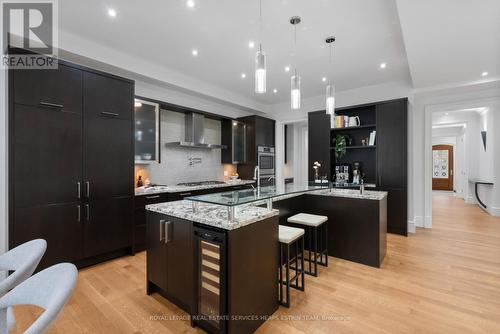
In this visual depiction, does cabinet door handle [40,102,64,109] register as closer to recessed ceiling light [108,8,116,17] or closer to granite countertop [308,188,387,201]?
recessed ceiling light [108,8,116,17]

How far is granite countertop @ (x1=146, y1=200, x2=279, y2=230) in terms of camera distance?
1680 mm

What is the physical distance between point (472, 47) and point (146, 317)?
4.96 metres

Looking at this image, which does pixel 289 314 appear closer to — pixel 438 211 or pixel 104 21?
pixel 104 21

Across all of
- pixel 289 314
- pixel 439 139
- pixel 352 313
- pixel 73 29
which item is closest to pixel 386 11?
pixel 352 313

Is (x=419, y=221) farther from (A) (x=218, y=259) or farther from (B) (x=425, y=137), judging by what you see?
(A) (x=218, y=259)

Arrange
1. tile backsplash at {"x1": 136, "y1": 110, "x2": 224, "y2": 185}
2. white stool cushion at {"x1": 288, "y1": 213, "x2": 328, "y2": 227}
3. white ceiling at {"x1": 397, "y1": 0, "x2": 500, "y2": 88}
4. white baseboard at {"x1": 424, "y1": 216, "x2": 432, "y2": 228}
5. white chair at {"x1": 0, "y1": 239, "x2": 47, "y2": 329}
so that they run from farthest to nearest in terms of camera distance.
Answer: white baseboard at {"x1": 424, "y1": 216, "x2": 432, "y2": 228} → tile backsplash at {"x1": 136, "y1": 110, "x2": 224, "y2": 185} → white stool cushion at {"x1": 288, "y1": 213, "x2": 328, "y2": 227} → white ceiling at {"x1": 397, "y1": 0, "x2": 500, "y2": 88} → white chair at {"x1": 0, "y1": 239, "x2": 47, "y2": 329}

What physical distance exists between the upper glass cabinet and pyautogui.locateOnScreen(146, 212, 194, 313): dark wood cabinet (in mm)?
1772

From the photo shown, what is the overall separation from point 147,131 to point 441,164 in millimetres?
12858

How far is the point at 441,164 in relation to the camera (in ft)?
35.1

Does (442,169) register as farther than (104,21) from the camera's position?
Yes

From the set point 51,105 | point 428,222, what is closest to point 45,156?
point 51,105

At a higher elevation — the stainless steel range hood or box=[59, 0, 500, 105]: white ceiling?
box=[59, 0, 500, 105]: white ceiling

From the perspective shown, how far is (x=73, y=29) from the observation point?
287cm

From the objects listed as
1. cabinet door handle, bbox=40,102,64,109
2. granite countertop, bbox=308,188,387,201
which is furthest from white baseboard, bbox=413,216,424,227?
cabinet door handle, bbox=40,102,64,109
